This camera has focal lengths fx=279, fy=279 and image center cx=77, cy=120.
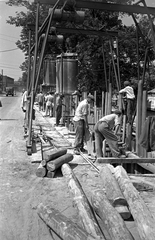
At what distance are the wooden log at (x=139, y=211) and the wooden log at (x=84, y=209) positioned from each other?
2.06ft

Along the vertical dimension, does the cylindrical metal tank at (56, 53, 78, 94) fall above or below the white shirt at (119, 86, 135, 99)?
above

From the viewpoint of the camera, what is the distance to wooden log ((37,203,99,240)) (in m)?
3.69

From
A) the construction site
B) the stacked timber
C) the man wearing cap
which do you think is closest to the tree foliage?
the construction site

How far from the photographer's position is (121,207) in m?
4.99

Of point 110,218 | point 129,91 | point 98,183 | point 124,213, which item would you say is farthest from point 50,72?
point 110,218

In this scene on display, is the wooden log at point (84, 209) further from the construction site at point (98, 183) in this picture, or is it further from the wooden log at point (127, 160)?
the wooden log at point (127, 160)

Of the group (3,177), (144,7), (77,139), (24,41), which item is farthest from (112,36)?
(24,41)

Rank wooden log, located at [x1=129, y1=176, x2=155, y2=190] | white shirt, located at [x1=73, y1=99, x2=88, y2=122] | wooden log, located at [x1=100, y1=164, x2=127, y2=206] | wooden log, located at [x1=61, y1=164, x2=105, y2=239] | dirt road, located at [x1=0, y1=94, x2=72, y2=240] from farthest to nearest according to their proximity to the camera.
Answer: white shirt, located at [x1=73, y1=99, x2=88, y2=122] < wooden log, located at [x1=129, y1=176, x2=155, y2=190] < wooden log, located at [x1=100, y1=164, x2=127, y2=206] < dirt road, located at [x1=0, y1=94, x2=72, y2=240] < wooden log, located at [x1=61, y1=164, x2=105, y2=239]

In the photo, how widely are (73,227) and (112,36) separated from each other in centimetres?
1071

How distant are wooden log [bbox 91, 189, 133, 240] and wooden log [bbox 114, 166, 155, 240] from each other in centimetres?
26

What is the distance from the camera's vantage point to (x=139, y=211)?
453cm

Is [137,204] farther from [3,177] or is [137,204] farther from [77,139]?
[77,139]

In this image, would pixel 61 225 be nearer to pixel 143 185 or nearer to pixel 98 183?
pixel 98 183

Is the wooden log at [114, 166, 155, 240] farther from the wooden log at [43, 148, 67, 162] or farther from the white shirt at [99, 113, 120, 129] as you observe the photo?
the white shirt at [99, 113, 120, 129]
